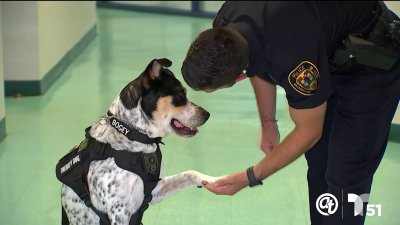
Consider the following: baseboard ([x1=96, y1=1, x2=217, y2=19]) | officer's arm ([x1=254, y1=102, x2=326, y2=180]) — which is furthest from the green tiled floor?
baseboard ([x1=96, y1=1, x2=217, y2=19])

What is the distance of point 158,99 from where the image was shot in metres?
3.06

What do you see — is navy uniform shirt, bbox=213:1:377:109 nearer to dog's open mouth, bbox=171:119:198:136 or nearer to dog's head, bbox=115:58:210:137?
dog's head, bbox=115:58:210:137

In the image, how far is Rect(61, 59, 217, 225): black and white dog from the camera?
295cm

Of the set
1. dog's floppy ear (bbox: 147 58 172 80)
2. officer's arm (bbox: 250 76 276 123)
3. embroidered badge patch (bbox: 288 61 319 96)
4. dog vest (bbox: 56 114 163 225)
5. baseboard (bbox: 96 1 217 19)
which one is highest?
embroidered badge patch (bbox: 288 61 319 96)

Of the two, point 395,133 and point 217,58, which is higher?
point 217,58

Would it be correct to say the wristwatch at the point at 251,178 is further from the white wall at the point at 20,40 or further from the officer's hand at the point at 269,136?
the white wall at the point at 20,40

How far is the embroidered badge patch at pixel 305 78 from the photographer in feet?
7.88

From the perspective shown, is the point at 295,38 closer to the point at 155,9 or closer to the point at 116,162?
the point at 116,162

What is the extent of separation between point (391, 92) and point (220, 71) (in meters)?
0.75

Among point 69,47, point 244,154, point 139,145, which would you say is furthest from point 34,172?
point 69,47

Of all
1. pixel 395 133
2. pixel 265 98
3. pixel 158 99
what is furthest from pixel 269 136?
pixel 395 133

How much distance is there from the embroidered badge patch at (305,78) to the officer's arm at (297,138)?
0.09 meters

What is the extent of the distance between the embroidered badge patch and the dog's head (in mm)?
768

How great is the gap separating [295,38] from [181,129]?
965mm
